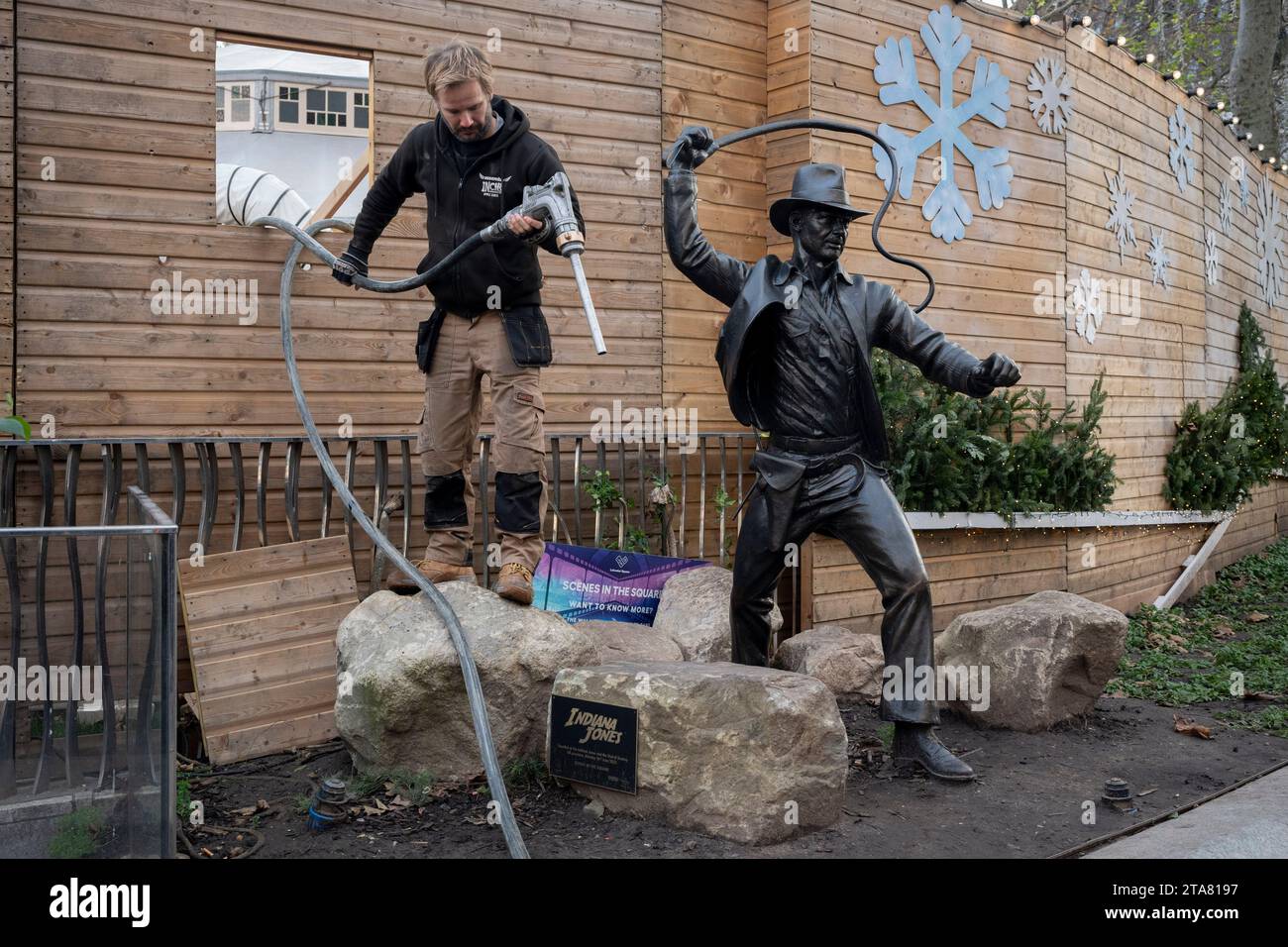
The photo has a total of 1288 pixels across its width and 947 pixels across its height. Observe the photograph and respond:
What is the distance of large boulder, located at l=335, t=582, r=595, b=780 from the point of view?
482 cm

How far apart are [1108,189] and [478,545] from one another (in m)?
7.23

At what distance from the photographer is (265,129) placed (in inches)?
340

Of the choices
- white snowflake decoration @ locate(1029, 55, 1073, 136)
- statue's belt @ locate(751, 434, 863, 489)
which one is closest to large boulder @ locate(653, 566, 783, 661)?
statue's belt @ locate(751, 434, 863, 489)

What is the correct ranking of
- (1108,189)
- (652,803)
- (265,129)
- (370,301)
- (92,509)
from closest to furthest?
1. (652,803)
2. (92,509)
3. (370,301)
4. (265,129)
5. (1108,189)

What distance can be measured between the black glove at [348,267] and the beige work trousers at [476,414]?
1.50 feet

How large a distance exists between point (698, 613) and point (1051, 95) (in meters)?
6.23

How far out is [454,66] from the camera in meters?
4.68

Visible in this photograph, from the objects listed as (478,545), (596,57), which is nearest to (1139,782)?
(478,545)

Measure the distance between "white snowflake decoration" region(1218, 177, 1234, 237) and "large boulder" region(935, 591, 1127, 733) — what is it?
370 inches

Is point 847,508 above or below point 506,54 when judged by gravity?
below

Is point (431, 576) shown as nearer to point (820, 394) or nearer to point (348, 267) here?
point (348, 267)
